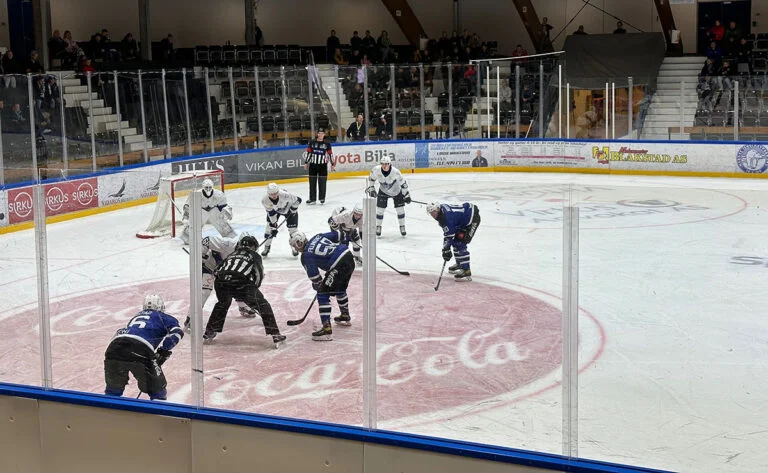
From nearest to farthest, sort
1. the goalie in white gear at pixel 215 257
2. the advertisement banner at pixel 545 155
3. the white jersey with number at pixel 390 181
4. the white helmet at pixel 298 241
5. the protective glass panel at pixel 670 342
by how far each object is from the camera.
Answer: the protective glass panel at pixel 670 342
the goalie in white gear at pixel 215 257
the white helmet at pixel 298 241
the white jersey with number at pixel 390 181
the advertisement banner at pixel 545 155

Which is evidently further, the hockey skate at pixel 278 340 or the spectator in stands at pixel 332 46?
the spectator in stands at pixel 332 46

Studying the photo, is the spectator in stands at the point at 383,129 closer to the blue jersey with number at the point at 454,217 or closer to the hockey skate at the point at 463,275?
the blue jersey with number at the point at 454,217

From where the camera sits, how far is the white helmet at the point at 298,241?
7089 millimetres

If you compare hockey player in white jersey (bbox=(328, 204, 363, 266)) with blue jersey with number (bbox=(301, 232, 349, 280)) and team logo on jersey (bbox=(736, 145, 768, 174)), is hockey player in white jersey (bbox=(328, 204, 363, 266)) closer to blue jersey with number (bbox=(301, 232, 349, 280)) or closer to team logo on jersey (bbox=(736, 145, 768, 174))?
blue jersey with number (bbox=(301, 232, 349, 280))

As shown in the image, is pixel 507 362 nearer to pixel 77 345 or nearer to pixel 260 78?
pixel 77 345

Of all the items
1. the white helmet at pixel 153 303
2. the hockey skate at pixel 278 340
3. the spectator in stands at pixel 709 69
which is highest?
the spectator in stands at pixel 709 69

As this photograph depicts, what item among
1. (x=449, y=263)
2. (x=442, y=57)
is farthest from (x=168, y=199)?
(x=442, y=57)

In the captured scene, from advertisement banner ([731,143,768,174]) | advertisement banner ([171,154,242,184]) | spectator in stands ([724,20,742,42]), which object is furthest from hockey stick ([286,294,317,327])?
spectator in stands ([724,20,742,42])

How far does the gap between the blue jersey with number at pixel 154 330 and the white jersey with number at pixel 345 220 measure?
1966mm

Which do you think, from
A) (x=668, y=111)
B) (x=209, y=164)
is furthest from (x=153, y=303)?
(x=668, y=111)

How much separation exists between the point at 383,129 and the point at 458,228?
13.5 metres

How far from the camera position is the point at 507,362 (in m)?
4.98

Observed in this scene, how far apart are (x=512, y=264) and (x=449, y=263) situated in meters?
1.35

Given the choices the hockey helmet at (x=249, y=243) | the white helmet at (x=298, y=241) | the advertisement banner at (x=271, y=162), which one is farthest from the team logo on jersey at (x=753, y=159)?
the hockey helmet at (x=249, y=243)
